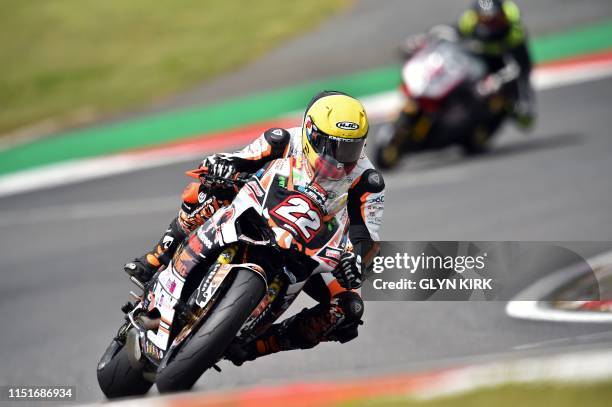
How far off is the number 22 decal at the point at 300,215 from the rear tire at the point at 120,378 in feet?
4.16

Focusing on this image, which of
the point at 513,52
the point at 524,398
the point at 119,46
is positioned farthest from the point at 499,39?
the point at 119,46

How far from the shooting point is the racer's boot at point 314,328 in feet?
18.2

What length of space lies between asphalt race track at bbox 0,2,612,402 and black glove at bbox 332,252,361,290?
1.55ft

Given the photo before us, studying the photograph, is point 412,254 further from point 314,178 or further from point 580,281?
point 580,281

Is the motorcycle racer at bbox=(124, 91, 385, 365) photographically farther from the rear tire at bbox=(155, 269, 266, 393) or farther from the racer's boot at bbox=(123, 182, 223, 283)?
the rear tire at bbox=(155, 269, 266, 393)

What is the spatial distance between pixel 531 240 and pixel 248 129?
662 cm

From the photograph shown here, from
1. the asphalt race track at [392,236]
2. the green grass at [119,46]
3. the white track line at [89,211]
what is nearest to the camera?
the asphalt race track at [392,236]

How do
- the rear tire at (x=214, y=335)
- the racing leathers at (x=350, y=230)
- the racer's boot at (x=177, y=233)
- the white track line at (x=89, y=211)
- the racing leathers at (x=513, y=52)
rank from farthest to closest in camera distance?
1. the racing leathers at (x=513, y=52)
2. the white track line at (x=89, y=211)
3. the racer's boot at (x=177, y=233)
4. the racing leathers at (x=350, y=230)
5. the rear tire at (x=214, y=335)

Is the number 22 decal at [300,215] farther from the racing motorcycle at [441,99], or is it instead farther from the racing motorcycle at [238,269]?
the racing motorcycle at [441,99]

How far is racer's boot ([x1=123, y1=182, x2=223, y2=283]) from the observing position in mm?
5719

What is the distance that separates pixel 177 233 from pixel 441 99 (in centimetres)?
696

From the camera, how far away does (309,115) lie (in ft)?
17.2

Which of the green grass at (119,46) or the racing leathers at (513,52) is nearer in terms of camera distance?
the racing leathers at (513,52)

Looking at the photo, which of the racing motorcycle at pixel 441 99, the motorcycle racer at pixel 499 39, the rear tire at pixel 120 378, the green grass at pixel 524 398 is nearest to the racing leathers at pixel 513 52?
the motorcycle racer at pixel 499 39
